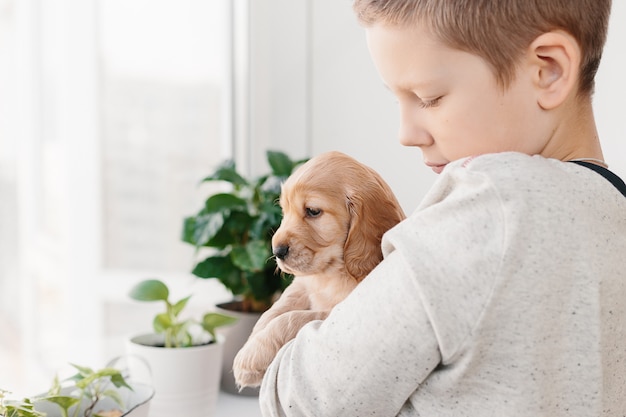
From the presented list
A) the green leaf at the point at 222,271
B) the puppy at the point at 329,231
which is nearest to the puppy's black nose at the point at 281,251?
the puppy at the point at 329,231

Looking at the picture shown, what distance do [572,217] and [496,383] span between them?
139 mm

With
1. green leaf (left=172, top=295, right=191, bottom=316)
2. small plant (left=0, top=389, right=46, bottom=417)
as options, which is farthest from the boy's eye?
green leaf (left=172, top=295, right=191, bottom=316)

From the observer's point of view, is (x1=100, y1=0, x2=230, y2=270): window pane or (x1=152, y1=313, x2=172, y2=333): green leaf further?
(x1=100, y1=0, x2=230, y2=270): window pane

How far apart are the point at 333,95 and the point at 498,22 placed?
1.01m

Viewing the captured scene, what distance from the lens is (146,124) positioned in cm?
214

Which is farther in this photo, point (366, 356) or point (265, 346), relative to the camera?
point (265, 346)

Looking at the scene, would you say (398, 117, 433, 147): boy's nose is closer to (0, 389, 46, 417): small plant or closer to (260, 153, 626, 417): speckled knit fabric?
(260, 153, 626, 417): speckled knit fabric

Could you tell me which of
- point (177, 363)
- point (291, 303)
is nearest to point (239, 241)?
point (177, 363)

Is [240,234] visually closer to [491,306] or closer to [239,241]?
[239,241]

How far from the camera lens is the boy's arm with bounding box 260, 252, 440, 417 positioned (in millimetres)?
522

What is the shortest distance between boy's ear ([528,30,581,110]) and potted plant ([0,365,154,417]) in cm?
76

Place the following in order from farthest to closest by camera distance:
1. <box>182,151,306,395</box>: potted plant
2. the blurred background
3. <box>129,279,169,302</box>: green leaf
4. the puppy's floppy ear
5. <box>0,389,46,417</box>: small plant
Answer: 1. the blurred background
2. <box>182,151,306,395</box>: potted plant
3. <box>129,279,169,302</box>: green leaf
4. <box>0,389,46,417</box>: small plant
5. the puppy's floppy ear

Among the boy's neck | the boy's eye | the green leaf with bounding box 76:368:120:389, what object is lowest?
the green leaf with bounding box 76:368:120:389

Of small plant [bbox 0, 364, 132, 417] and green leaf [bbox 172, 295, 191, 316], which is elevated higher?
green leaf [bbox 172, 295, 191, 316]
